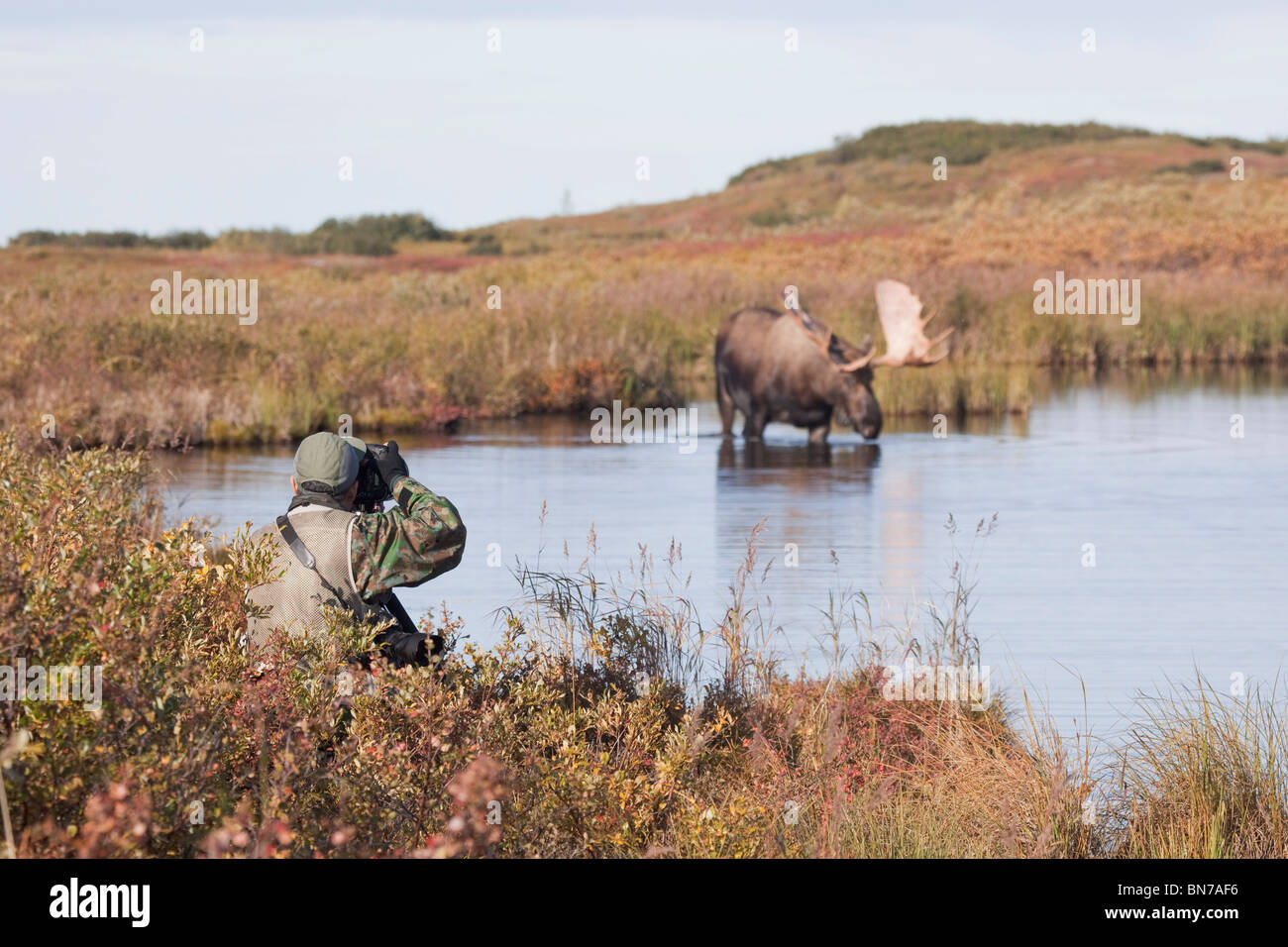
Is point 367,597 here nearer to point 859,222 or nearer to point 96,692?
point 96,692

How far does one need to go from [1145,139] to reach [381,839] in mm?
125656

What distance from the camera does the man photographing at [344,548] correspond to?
22.8 ft

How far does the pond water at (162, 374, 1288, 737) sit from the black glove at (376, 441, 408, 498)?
135 cm

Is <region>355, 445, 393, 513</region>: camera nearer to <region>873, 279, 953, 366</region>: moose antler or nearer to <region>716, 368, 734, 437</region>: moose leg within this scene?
<region>716, 368, 734, 437</region>: moose leg

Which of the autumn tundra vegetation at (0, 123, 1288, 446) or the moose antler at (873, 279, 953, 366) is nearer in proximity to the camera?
the moose antler at (873, 279, 953, 366)

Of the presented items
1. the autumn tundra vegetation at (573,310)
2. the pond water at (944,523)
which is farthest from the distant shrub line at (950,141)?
the pond water at (944,523)

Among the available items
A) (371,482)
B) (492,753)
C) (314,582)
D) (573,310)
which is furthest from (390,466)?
(573,310)

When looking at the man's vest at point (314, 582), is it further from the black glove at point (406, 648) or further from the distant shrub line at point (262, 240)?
the distant shrub line at point (262, 240)

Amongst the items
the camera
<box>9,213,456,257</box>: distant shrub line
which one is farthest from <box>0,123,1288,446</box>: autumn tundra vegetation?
the camera

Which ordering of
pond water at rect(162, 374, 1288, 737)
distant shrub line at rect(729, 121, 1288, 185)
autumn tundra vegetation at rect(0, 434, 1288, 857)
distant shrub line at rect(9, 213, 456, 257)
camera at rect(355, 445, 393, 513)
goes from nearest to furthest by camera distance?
autumn tundra vegetation at rect(0, 434, 1288, 857) < camera at rect(355, 445, 393, 513) < pond water at rect(162, 374, 1288, 737) < distant shrub line at rect(9, 213, 456, 257) < distant shrub line at rect(729, 121, 1288, 185)

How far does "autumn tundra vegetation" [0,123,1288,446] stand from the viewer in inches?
914

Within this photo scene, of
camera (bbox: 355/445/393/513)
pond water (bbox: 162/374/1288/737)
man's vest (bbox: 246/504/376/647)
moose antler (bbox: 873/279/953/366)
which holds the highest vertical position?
moose antler (bbox: 873/279/953/366)

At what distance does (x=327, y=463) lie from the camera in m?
7.12

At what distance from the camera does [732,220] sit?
11356cm
